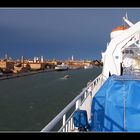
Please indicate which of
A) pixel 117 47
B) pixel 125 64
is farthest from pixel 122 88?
pixel 125 64

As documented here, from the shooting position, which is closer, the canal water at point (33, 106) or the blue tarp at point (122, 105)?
the blue tarp at point (122, 105)

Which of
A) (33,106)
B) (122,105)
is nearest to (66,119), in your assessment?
(122,105)

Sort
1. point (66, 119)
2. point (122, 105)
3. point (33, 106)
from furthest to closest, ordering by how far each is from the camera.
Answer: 1. point (33, 106)
2. point (66, 119)
3. point (122, 105)

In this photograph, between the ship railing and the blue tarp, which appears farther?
the blue tarp

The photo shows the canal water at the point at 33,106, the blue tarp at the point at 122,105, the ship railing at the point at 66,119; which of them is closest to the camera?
the ship railing at the point at 66,119

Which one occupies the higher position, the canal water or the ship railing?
the ship railing

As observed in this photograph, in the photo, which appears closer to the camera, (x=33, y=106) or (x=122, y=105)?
(x=122, y=105)

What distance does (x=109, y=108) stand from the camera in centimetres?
314

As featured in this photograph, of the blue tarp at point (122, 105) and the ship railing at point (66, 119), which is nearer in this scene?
the ship railing at point (66, 119)

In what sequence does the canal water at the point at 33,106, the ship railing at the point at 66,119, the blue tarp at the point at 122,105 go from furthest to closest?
the canal water at the point at 33,106, the blue tarp at the point at 122,105, the ship railing at the point at 66,119

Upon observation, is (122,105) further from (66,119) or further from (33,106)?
(33,106)

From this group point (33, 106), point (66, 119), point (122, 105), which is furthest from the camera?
point (33, 106)

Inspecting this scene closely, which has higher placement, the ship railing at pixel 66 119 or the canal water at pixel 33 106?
the ship railing at pixel 66 119
